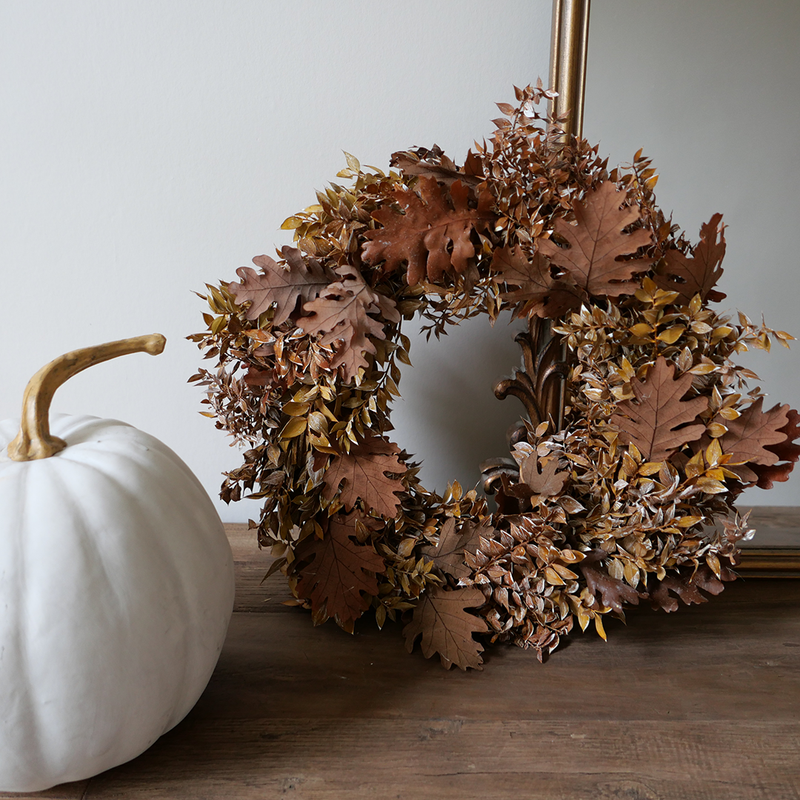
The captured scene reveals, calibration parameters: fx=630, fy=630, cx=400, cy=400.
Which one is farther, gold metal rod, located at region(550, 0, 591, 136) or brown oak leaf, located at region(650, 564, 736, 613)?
gold metal rod, located at region(550, 0, 591, 136)

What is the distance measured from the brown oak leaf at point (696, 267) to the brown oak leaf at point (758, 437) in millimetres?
133

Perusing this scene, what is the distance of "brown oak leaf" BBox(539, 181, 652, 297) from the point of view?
2.05ft

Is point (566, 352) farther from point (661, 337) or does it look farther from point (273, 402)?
point (273, 402)

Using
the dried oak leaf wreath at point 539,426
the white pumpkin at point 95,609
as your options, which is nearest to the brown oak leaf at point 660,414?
the dried oak leaf wreath at point 539,426

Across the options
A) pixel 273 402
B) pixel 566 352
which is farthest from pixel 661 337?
pixel 273 402

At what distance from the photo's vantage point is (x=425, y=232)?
0.64 m

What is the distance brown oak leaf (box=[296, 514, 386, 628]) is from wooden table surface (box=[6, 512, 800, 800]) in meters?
0.05

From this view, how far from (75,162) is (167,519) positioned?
2.06 feet

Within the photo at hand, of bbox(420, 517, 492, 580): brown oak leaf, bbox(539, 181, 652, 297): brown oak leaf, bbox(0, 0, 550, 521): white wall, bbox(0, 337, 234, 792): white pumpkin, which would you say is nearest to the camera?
bbox(0, 337, 234, 792): white pumpkin

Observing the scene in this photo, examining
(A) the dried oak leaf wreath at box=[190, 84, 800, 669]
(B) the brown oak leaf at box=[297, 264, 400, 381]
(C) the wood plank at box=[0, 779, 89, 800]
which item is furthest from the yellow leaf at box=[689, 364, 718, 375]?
(C) the wood plank at box=[0, 779, 89, 800]

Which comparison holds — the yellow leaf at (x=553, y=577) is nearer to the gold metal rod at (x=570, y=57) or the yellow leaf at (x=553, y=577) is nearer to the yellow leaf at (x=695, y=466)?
the yellow leaf at (x=695, y=466)

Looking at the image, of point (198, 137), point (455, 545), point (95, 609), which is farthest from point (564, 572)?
point (198, 137)

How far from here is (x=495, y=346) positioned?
0.94m

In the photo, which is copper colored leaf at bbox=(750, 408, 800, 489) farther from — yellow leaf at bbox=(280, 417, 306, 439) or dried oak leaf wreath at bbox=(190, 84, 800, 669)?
yellow leaf at bbox=(280, 417, 306, 439)
